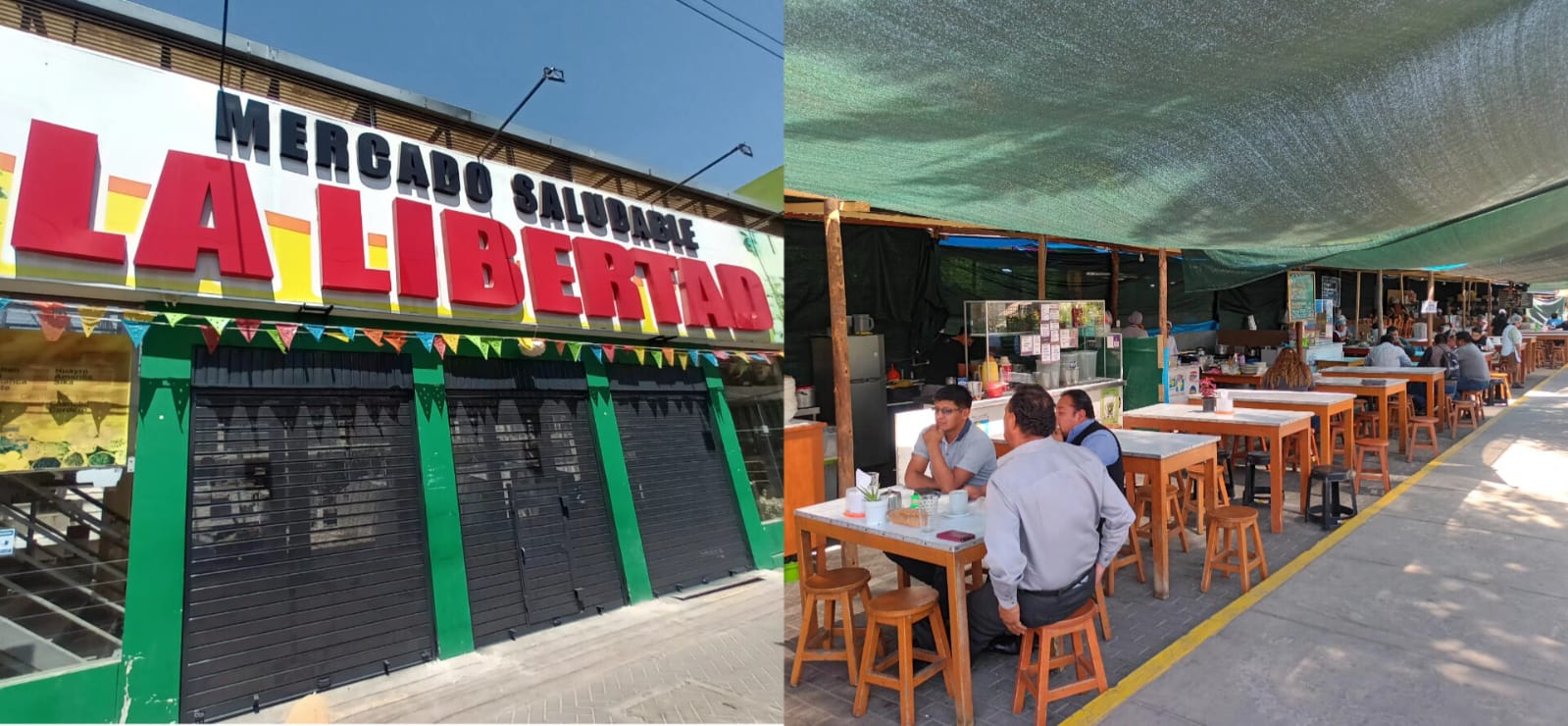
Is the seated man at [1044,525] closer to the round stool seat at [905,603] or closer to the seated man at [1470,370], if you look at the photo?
the round stool seat at [905,603]

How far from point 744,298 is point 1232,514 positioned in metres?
4.41

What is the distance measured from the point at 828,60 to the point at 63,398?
4.49 meters

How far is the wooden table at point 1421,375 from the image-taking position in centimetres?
735

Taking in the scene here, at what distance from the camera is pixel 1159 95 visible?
216 centimetres

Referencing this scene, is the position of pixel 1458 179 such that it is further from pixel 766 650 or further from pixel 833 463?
pixel 766 650

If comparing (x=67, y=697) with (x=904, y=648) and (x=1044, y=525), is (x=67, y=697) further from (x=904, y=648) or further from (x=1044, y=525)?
(x=1044, y=525)

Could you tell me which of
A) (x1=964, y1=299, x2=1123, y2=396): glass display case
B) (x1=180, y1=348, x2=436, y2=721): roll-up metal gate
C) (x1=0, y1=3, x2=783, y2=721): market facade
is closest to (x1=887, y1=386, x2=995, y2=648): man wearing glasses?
(x1=964, y1=299, x2=1123, y2=396): glass display case

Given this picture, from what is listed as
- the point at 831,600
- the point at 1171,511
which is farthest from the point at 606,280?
the point at 1171,511

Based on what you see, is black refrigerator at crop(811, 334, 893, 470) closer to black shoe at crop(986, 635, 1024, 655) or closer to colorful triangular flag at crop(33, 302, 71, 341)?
black shoe at crop(986, 635, 1024, 655)

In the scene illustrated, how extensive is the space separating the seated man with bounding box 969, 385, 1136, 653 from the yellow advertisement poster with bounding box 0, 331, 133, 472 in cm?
459

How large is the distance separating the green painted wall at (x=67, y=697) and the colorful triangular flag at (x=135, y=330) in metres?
1.68

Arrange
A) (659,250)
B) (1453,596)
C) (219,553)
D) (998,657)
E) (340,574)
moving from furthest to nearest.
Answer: (659,250)
(340,574)
(219,553)
(1453,596)
(998,657)

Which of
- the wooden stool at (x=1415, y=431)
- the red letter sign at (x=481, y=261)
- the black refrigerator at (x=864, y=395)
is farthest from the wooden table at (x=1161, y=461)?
the red letter sign at (x=481, y=261)

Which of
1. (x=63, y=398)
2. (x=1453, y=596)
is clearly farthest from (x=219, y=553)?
(x=1453, y=596)
